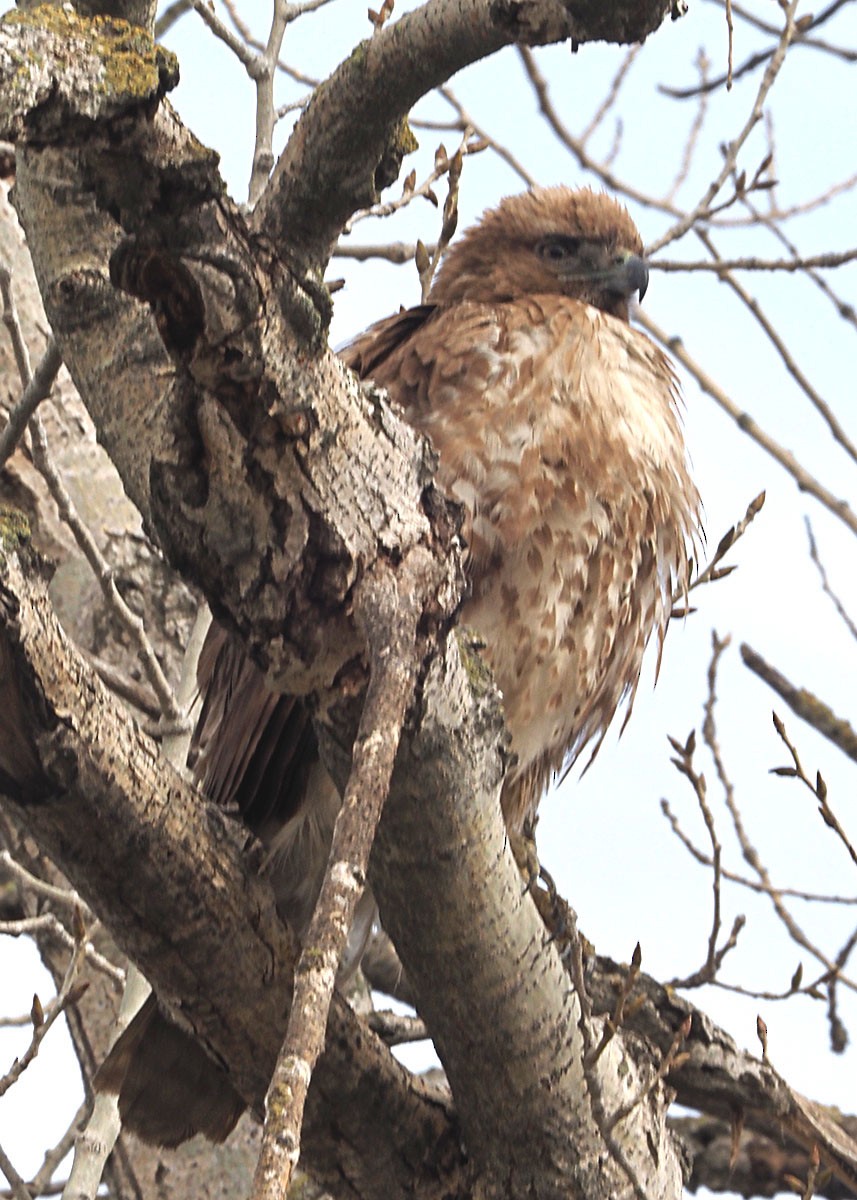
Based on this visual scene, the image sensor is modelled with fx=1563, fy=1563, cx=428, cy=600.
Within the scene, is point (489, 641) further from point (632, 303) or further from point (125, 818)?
point (632, 303)

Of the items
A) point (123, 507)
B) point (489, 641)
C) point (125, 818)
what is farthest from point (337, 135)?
point (123, 507)

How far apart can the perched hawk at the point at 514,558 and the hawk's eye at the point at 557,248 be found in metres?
0.42

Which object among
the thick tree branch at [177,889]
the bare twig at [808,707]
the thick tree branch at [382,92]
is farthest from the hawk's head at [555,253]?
the thick tree branch at [177,889]

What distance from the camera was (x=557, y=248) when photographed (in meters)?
3.91

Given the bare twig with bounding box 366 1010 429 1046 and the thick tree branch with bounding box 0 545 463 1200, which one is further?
the bare twig with bounding box 366 1010 429 1046

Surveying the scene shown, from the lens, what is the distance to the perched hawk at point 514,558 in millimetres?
2906

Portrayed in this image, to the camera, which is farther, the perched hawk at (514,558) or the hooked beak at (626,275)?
the hooked beak at (626,275)

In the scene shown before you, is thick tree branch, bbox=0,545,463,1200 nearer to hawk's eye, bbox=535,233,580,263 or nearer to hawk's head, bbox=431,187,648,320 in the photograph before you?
hawk's head, bbox=431,187,648,320

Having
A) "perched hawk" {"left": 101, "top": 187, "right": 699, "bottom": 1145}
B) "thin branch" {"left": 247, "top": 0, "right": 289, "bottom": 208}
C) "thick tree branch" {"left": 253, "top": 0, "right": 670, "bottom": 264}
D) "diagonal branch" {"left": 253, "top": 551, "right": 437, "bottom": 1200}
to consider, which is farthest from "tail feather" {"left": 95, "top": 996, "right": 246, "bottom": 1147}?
"thin branch" {"left": 247, "top": 0, "right": 289, "bottom": 208}

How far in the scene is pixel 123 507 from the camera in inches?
165

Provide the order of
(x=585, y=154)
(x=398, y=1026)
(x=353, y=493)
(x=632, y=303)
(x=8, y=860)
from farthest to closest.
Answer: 1. (x=585, y=154)
2. (x=632, y=303)
3. (x=8, y=860)
4. (x=398, y=1026)
5. (x=353, y=493)

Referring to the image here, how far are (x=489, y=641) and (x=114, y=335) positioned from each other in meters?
1.06

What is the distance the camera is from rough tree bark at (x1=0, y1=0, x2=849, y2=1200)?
1790mm

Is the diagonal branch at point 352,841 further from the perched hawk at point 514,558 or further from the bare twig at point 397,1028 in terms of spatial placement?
the bare twig at point 397,1028
